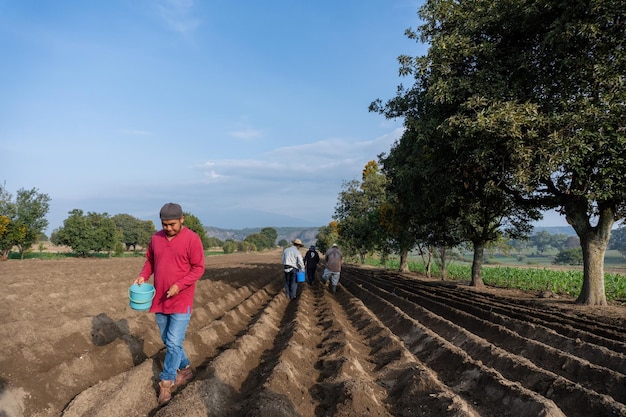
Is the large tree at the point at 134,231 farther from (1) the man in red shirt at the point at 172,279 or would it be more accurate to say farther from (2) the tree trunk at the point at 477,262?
(1) the man in red shirt at the point at 172,279

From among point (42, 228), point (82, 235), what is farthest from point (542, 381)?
point (82, 235)

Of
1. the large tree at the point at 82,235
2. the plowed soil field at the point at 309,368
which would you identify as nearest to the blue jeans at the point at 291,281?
the plowed soil field at the point at 309,368

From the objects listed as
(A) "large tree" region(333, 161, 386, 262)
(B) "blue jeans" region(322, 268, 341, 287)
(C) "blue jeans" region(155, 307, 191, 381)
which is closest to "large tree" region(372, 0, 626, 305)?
(B) "blue jeans" region(322, 268, 341, 287)

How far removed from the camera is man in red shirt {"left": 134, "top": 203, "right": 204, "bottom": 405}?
4.42 m

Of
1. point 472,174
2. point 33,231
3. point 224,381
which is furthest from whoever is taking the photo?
point 33,231

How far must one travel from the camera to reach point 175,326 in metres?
4.50

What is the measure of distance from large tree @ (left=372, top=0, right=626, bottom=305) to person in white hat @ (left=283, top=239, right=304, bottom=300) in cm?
577

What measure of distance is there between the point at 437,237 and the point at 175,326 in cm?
2136

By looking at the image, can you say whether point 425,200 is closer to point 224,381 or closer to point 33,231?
point 224,381

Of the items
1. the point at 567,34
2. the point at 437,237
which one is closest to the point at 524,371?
the point at 567,34

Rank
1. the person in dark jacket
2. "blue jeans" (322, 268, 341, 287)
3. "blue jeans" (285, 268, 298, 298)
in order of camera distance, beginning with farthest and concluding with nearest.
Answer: the person in dark jacket → "blue jeans" (322, 268, 341, 287) → "blue jeans" (285, 268, 298, 298)

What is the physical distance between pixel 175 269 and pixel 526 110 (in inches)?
393

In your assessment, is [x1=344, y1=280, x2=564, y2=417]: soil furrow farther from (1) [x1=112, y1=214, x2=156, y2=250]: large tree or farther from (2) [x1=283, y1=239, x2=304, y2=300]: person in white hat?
(1) [x1=112, y1=214, x2=156, y2=250]: large tree

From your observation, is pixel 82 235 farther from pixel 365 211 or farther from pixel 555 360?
pixel 555 360
